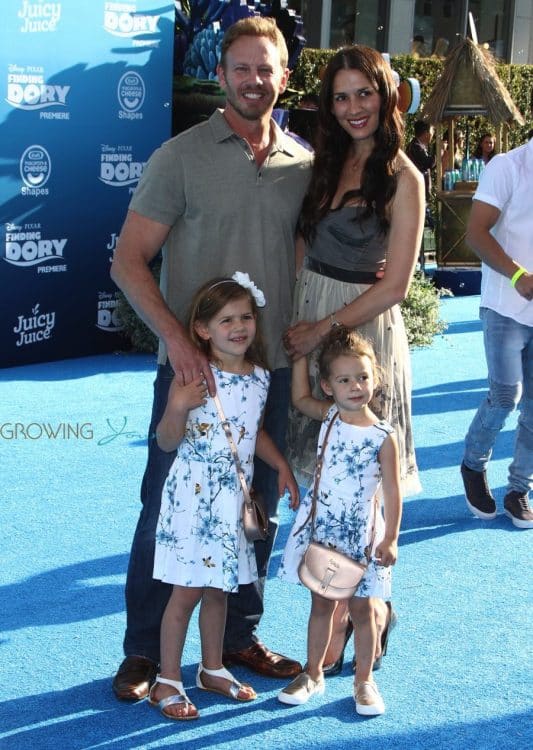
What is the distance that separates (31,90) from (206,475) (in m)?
5.90

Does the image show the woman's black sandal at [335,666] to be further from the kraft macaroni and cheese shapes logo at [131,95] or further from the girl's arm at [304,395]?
the kraft macaroni and cheese shapes logo at [131,95]

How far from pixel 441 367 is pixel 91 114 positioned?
3570mm

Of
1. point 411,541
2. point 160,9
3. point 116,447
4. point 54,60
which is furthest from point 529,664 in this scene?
point 160,9

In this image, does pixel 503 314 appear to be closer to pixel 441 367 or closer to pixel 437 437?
pixel 437 437

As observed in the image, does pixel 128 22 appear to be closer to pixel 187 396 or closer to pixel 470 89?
pixel 470 89

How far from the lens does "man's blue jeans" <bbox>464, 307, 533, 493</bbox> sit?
5.12 meters

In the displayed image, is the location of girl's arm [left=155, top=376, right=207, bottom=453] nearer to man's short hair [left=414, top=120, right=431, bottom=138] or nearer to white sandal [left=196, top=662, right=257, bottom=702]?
white sandal [left=196, top=662, right=257, bottom=702]

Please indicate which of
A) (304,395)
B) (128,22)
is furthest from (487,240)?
(128,22)

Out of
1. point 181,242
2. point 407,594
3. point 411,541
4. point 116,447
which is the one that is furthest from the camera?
point 116,447

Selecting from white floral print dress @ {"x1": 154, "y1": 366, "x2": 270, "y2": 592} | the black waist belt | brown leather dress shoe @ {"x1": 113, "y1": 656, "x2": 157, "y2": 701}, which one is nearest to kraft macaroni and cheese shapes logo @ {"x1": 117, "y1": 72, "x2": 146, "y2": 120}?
the black waist belt

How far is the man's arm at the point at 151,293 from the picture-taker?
3.27 meters

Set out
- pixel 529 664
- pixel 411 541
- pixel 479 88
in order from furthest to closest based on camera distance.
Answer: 1. pixel 479 88
2. pixel 411 541
3. pixel 529 664

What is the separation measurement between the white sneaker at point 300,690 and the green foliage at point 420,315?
6.56 m

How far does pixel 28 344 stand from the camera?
870 cm
